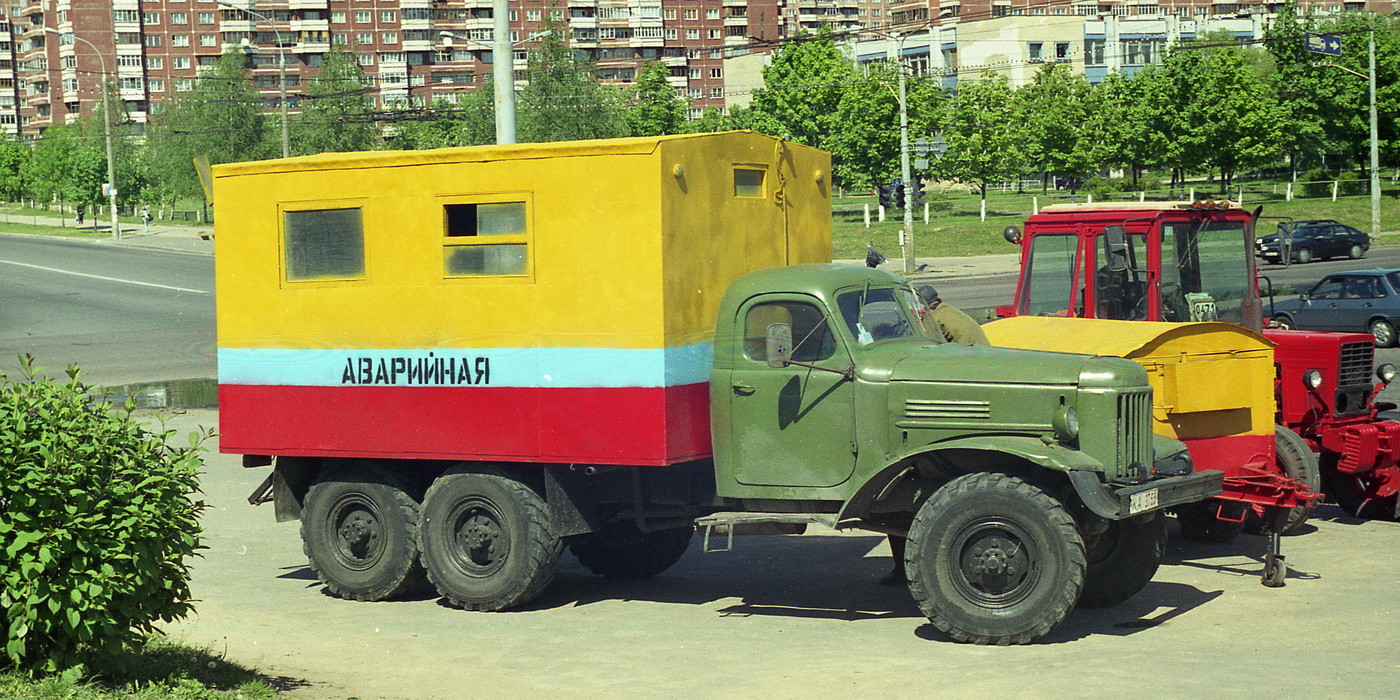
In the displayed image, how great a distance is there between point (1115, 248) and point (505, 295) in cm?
549

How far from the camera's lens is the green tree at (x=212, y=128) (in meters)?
78.2

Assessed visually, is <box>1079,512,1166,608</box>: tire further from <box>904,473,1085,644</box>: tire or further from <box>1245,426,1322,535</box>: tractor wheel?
<box>1245,426,1322,535</box>: tractor wheel

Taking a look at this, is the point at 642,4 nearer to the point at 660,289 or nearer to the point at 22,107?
the point at 22,107

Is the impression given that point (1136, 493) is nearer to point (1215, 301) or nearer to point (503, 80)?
point (1215, 301)

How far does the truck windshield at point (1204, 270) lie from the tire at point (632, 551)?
194 inches

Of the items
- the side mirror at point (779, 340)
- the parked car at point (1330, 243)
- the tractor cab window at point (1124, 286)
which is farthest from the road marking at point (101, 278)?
the side mirror at point (779, 340)

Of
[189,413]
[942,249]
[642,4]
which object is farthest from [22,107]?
[189,413]

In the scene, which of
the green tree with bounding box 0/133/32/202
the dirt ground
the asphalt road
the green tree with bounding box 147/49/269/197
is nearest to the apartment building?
the green tree with bounding box 0/133/32/202

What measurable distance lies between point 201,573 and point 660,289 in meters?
4.90

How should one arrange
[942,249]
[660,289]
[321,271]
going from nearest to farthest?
[660,289] < [321,271] < [942,249]

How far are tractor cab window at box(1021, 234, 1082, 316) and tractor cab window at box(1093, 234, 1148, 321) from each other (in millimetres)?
238

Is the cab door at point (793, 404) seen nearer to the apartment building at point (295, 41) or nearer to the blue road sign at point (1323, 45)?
the blue road sign at point (1323, 45)

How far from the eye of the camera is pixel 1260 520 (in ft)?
39.3

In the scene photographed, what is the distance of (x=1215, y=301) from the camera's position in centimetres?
1346
